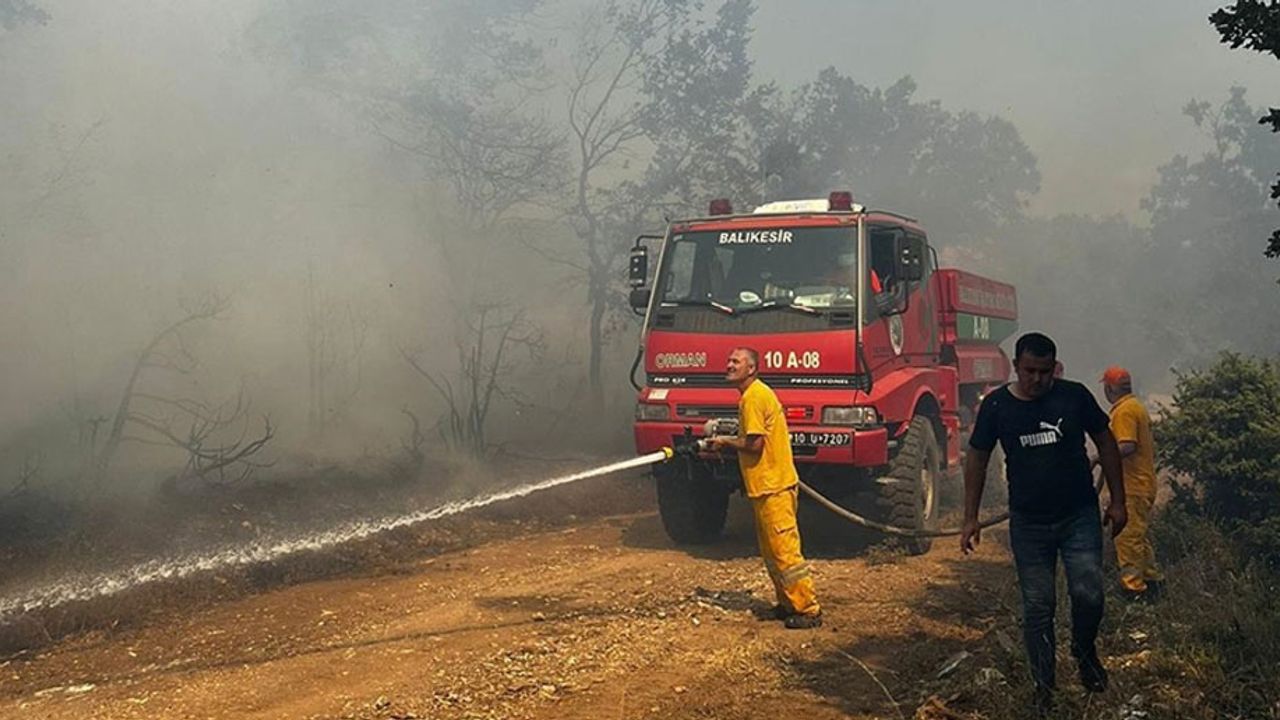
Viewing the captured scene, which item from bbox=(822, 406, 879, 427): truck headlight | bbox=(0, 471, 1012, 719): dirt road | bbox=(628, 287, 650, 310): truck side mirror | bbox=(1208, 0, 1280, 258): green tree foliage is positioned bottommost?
bbox=(0, 471, 1012, 719): dirt road

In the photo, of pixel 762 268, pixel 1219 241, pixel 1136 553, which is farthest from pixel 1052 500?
pixel 1219 241

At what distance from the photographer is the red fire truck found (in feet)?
24.7

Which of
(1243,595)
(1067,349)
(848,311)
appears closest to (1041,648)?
(1243,595)

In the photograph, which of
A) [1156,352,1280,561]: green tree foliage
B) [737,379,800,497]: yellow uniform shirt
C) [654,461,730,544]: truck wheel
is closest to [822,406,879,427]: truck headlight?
[654,461,730,544]: truck wheel

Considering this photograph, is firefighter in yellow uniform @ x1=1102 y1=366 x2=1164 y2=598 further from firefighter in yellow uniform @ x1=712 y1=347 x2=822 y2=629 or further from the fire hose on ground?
firefighter in yellow uniform @ x1=712 y1=347 x2=822 y2=629

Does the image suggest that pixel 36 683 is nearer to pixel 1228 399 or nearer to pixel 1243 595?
pixel 1243 595

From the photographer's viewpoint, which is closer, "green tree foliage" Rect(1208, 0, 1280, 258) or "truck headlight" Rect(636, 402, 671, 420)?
"green tree foliage" Rect(1208, 0, 1280, 258)

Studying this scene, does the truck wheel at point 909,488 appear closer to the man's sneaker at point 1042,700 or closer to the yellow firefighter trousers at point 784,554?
the yellow firefighter trousers at point 784,554

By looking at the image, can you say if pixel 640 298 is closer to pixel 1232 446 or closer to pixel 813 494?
pixel 813 494

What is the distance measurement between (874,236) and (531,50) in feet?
31.7

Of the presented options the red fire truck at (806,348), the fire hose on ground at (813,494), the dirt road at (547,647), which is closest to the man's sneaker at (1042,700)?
the dirt road at (547,647)

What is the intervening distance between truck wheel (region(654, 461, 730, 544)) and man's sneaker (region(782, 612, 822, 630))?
226 cm

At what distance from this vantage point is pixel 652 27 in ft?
56.3

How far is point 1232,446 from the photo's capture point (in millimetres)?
7469
